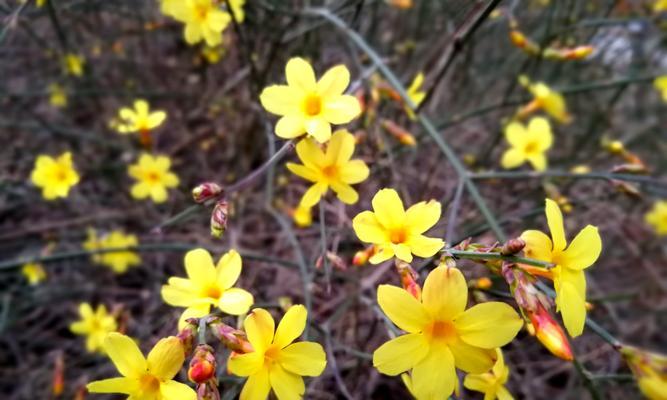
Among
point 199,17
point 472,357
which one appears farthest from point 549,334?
point 199,17

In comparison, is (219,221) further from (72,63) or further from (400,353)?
(72,63)

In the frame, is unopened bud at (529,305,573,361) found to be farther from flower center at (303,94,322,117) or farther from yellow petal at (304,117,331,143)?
flower center at (303,94,322,117)

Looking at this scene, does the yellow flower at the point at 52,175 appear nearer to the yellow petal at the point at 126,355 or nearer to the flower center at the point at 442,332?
the yellow petal at the point at 126,355

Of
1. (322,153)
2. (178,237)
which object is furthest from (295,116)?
(178,237)

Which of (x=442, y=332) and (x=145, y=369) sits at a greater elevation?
(x=145, y=369)

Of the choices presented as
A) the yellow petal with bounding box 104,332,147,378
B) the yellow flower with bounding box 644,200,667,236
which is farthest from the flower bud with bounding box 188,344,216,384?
the yellow flower with bounding box 644,200,667,236
